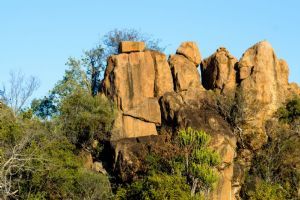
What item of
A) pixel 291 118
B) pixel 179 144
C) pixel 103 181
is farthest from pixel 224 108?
pixel 103 181

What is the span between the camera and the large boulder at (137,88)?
48625 mm

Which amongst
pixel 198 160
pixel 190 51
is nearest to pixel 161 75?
pixel 190 51

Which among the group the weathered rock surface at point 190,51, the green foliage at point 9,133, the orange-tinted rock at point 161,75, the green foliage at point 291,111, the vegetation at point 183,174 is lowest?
the vegetation at point 183,174

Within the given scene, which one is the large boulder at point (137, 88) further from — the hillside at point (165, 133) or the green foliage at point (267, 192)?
the green foliage at point (267, 192)

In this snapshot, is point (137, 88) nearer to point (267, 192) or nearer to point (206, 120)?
point (206, 120)

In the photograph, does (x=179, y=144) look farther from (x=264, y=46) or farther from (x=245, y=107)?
(x=264, y=46)

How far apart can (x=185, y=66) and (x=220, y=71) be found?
103 inches

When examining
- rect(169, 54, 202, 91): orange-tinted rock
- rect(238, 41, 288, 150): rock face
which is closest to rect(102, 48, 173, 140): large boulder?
rect(169, 54, 202, 91): orange-tinted rock

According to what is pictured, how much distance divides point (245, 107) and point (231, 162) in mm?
6209

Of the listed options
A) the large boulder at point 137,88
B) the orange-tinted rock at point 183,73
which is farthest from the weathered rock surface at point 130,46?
the orange-tinted rock at point 183,73

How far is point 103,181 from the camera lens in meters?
40.6

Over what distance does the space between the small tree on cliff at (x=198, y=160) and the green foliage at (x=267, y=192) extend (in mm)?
3331

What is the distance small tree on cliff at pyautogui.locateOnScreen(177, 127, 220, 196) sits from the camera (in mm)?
39062

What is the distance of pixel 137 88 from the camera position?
5034 cm
